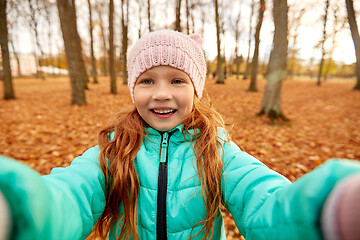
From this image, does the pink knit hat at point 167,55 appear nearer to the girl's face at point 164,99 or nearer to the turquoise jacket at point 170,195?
the girl's face at point 164,99

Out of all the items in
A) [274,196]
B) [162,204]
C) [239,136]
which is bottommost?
[239,136]

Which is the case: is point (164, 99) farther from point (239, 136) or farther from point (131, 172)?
Result: point (239, 136)

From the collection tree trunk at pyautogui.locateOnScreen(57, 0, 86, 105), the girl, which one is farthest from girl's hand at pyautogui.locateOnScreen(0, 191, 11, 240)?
tree trunk at pyautogui.locateOnScreen(57, 0, 86, 105)

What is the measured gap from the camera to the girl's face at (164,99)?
1456mm

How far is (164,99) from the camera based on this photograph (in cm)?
143

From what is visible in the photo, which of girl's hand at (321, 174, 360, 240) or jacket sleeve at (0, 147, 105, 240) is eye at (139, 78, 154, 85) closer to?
jacket sleeve at (0, 147, 105, 240)

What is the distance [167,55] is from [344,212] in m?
1.41

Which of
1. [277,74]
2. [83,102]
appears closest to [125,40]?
[83,102]

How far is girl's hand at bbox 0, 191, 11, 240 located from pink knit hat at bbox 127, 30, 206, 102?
122cm

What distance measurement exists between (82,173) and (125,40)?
14.6 metres

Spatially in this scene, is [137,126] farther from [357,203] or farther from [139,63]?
[357,203]

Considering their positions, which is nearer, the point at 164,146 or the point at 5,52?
the point at 164,146

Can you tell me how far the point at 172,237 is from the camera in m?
1.26

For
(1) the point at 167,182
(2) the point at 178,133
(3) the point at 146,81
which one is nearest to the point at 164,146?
(2) the point at 178,133
